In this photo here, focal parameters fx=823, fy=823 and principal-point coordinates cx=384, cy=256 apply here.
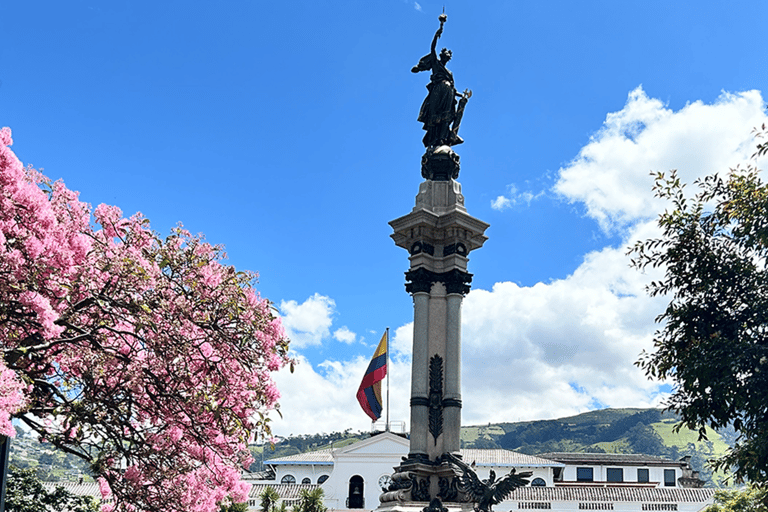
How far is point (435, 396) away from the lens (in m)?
16.1

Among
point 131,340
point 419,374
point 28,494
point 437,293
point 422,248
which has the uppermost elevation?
point 422,248

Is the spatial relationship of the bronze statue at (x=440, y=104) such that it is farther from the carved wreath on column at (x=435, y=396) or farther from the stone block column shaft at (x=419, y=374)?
the carved wreath on column at (x=435, y=396)

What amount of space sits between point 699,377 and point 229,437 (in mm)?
7124

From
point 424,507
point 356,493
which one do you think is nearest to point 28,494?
point 424,507

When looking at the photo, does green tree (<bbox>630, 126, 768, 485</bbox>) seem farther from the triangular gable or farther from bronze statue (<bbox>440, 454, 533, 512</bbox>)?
the triangular gable

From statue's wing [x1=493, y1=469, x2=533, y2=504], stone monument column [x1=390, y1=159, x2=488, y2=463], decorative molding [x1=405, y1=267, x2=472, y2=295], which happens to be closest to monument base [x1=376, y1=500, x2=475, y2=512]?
statue's wing [x1=493, y1=469, x2=533, y2=504]

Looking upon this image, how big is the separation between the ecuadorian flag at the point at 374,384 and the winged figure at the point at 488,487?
15.4m

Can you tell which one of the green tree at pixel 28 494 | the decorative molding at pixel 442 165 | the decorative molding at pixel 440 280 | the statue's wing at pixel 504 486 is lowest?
the green tree at pixel 28 494

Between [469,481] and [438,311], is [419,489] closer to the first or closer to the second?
[469,481]

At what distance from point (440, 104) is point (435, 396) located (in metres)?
6.29

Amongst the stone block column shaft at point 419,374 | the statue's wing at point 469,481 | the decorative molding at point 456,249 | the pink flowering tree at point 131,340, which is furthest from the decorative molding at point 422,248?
the pink flowering tree at point 131,340

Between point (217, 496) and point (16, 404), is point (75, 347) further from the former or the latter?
point (217, 496)

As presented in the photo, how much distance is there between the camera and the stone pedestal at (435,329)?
15.6 m

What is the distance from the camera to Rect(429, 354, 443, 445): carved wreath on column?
52.4 feet
